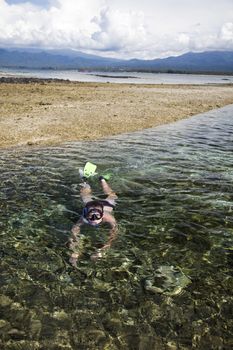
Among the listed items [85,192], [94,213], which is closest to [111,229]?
[94,213]

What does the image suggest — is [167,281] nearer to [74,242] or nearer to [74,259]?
[74,259]

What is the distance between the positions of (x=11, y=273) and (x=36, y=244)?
1448 mm

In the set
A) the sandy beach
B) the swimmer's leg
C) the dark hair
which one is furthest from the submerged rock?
the sandy beach

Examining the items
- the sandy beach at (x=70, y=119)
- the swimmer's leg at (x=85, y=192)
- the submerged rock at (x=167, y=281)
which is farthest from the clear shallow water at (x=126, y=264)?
the sandy beach at (x=70, y=119)

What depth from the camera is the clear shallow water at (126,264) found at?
692cm

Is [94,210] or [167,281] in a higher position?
[94,210]

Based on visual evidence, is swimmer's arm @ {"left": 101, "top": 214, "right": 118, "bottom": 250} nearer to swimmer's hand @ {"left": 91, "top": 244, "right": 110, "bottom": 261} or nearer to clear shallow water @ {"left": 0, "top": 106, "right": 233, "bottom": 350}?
swimmer's hand @ {"left": 91, "top": 244, "right": 110, "bottom": 261}

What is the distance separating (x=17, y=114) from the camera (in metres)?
30.4

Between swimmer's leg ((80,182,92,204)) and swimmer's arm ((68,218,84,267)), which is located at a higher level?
swimmer's leg ((80,182,92,204))

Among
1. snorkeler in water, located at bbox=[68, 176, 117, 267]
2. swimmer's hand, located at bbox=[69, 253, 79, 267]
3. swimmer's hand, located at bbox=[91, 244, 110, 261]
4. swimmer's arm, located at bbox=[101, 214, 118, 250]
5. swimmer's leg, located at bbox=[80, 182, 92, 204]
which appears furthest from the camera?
swimmer's leg, located at bbox=[80, 182, 92, 204]

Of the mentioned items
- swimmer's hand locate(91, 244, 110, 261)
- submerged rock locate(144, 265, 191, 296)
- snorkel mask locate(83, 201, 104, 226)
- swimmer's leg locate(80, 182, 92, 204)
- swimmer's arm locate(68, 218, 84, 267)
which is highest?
snorkel mask locate(83, 201, 104, 226)

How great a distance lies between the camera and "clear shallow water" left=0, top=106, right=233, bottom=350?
6918mm

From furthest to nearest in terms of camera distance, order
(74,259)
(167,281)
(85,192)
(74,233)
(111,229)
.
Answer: (85,192) < (111,229) < (74,233) < (74,259) < (167,281)

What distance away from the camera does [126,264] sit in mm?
9047
